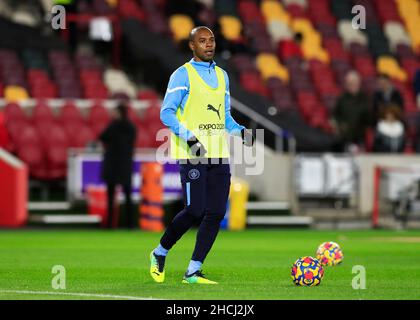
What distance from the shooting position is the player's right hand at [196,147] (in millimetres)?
11320

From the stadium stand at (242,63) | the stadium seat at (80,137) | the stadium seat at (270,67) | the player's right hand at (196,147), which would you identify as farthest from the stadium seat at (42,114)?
the player's right hand at (196,147)

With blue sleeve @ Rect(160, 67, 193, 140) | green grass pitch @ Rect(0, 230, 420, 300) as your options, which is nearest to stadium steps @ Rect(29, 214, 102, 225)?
green grass pitch @ Rect(0, 230, 420, 300)

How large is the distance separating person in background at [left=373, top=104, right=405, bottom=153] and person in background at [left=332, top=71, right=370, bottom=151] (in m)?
0.38

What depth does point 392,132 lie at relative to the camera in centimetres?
2589

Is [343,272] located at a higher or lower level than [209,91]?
lower

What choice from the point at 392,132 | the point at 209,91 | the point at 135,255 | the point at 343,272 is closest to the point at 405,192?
the point at 392,132

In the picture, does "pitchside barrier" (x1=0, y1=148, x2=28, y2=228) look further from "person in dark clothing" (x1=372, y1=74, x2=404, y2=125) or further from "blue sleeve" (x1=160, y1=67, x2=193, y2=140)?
"blue sleeve" (x1=160, y1=67, x2=193, y2=140)

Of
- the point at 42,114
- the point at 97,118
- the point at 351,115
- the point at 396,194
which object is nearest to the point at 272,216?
the point at 396,194

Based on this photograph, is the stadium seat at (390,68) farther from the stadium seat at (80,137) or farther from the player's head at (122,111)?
the player's head at (122,111)

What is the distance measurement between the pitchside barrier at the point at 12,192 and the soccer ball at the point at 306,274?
41.4 ft

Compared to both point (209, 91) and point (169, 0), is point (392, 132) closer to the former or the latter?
point (169, 0)

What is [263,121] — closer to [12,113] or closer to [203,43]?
[12,113]
